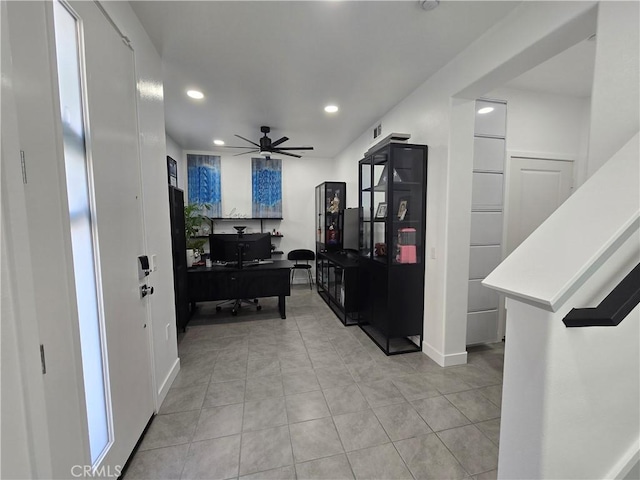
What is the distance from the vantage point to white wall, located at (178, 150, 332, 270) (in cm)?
554

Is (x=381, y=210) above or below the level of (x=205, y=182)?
below

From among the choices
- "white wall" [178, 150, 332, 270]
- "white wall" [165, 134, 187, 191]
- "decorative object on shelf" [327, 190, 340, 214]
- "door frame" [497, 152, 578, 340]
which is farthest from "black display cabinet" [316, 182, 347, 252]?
"white wall" [165, 134, 187, 191]

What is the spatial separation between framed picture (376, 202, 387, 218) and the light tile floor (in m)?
1.52

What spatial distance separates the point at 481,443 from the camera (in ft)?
5.72

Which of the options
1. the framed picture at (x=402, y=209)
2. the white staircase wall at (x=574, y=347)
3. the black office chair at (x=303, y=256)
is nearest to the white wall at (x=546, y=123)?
the framed picture at (x=402, y=209)

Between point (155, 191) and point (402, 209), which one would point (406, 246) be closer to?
point (402, 209)

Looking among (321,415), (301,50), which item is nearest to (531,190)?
(301,50)

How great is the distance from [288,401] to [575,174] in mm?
4042

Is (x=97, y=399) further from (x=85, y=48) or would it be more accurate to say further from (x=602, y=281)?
(x=602, y=281)

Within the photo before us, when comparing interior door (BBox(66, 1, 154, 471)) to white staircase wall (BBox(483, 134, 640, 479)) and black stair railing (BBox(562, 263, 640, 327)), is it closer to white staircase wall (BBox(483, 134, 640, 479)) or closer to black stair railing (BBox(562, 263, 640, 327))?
white staircase wall (BBox(483, 134, 640, 479))

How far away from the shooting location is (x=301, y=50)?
2.21 m

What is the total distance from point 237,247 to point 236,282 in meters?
0.50

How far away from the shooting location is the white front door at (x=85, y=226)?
88 cm

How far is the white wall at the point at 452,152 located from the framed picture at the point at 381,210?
1.47 feet
